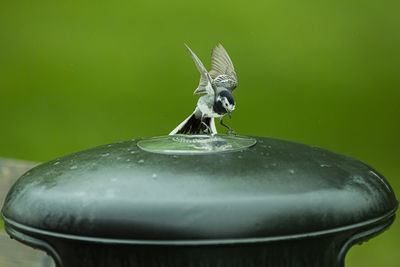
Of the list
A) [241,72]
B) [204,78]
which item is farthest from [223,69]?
[241,72]

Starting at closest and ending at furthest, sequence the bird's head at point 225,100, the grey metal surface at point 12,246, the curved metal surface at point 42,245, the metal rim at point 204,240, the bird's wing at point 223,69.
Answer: the metal rim at point 204,240, the curved metal surface at point 42,245, the bird's head at point 225,100, the bird's wing at point 223,69, the grey metal surface at point 12,246

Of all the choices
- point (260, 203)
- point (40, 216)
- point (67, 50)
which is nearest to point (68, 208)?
point (40, 216)

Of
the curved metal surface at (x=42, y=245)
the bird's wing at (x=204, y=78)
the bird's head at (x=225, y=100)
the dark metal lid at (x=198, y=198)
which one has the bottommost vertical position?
the curved metal surface at (x=42, y=245)

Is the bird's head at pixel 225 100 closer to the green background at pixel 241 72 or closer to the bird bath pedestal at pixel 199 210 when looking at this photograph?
the bird bath pedestal at pixel 199 210

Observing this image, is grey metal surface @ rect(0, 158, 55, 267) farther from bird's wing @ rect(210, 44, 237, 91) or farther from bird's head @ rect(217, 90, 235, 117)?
bird's head @ rect(217, 90, 235, 117)

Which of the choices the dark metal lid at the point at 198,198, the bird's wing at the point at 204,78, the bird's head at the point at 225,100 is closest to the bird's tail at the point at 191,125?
the bird's wing at the point at 204,78

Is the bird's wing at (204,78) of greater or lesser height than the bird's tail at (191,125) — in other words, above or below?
above

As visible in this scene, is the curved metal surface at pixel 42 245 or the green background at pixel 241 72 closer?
the curved metal surface at pixel 42 245

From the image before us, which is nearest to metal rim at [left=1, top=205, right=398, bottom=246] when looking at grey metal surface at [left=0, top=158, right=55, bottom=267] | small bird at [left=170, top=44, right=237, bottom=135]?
small bird at [left=170, top=44, right=237, bottom=135]
